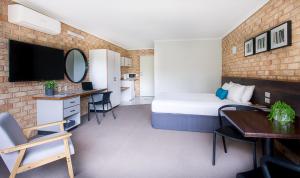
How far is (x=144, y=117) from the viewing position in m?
4.56

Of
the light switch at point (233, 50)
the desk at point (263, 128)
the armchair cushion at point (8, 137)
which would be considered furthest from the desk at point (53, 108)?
the light switch at point (233, 50)

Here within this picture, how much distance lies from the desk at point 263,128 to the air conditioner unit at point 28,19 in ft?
11.1

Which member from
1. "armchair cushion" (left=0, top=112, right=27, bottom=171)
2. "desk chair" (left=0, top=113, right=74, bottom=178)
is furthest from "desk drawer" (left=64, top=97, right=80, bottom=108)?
"armchair cushion" (left=0, top=112, right=27, bottom=171)

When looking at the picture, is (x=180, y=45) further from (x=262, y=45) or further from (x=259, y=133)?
(x=259, y=133)

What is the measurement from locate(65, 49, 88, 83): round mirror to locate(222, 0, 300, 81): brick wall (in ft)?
13.5

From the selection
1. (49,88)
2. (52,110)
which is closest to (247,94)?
(52,110)

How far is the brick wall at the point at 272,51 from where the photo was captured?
224 cm

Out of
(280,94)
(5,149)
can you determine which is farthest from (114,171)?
(280,94)

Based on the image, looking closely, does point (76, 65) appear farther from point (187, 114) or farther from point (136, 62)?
point (136, 62)

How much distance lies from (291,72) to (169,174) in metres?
2.10

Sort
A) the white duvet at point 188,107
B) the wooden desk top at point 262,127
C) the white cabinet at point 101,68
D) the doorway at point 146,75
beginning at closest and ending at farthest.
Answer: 1. the wooden desk top at point 262,127
2. the white duvet at point 188,107
3. the white cabinet at point 101,68
4. the doorway at point 146,75

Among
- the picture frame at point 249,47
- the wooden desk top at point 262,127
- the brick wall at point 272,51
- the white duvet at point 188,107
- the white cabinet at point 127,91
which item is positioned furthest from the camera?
the white cabinet at point 127,91

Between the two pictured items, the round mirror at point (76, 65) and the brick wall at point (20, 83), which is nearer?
the brick wall at point (20, 83)

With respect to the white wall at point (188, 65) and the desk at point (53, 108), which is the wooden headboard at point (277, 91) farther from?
the desk at point (53, 108)
